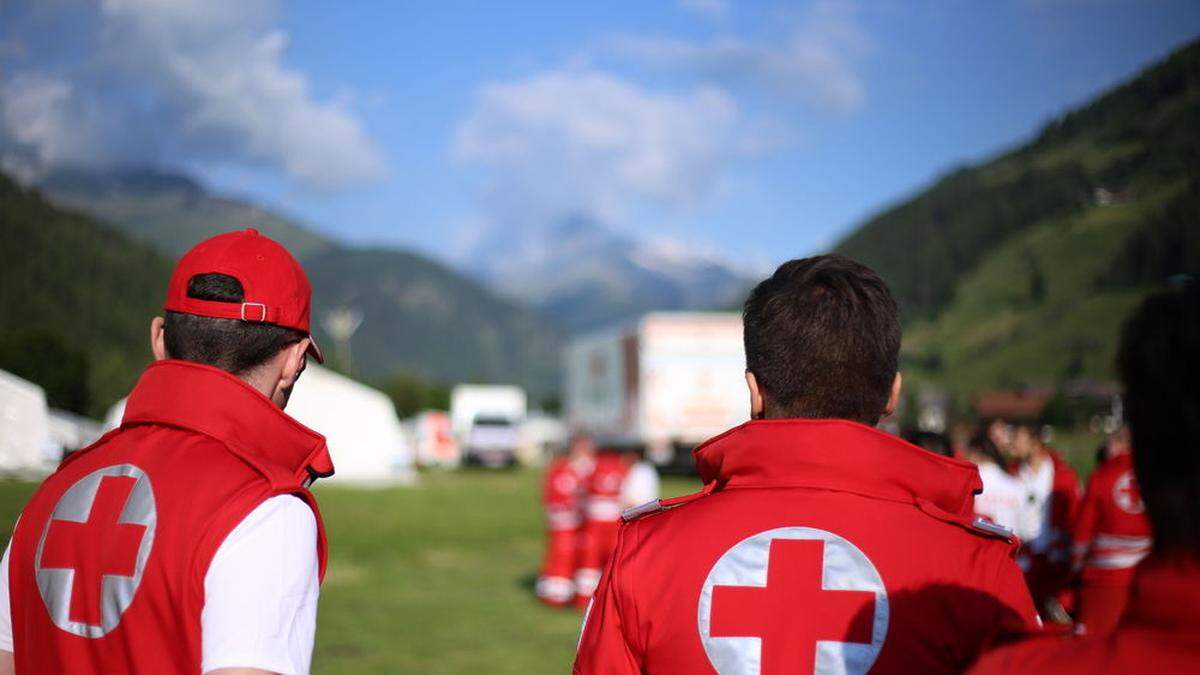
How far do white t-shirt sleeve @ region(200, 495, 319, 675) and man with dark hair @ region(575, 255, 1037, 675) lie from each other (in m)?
0.55

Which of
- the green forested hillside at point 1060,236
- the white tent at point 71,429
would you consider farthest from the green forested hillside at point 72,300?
the green forested hillside at point 1060,236

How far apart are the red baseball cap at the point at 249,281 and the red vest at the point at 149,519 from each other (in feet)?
0.50

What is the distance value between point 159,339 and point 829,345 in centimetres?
148

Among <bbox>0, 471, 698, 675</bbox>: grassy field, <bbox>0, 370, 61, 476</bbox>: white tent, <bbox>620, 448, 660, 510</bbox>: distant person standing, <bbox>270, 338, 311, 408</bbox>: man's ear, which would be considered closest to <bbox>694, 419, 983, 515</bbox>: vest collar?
<bbox>270, 338, 311, 408</bbox>: man's ear

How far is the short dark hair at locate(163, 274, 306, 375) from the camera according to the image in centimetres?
221

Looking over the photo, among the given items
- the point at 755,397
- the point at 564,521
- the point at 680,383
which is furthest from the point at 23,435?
the point at 680,383

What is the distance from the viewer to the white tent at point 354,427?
3142cm

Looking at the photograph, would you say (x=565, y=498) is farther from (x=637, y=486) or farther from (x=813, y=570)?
(x=813, y=570)

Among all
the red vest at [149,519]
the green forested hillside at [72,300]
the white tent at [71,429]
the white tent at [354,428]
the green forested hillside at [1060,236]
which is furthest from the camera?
the white tent at [354,428]

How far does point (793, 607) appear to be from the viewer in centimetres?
185

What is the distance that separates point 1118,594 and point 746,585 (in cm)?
555

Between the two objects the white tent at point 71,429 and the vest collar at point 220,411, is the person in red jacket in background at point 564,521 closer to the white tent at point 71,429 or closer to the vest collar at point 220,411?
the white tent at point 71,429

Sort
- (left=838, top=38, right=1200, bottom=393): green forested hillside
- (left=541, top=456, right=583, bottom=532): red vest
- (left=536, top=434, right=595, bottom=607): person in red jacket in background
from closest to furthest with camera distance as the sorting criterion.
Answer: (left=838, top=38, right=1200, bottom=393): green forested hillside < (left=536, top=434, right=595, bottom=607): person in red jacket in background < (left=541, top=456, right=583, bottom=532): red vest

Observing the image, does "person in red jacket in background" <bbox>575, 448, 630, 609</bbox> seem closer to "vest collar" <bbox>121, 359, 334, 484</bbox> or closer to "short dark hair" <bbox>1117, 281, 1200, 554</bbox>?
"vest collar" <bbox>121, 359, 334, 484</bbox>
